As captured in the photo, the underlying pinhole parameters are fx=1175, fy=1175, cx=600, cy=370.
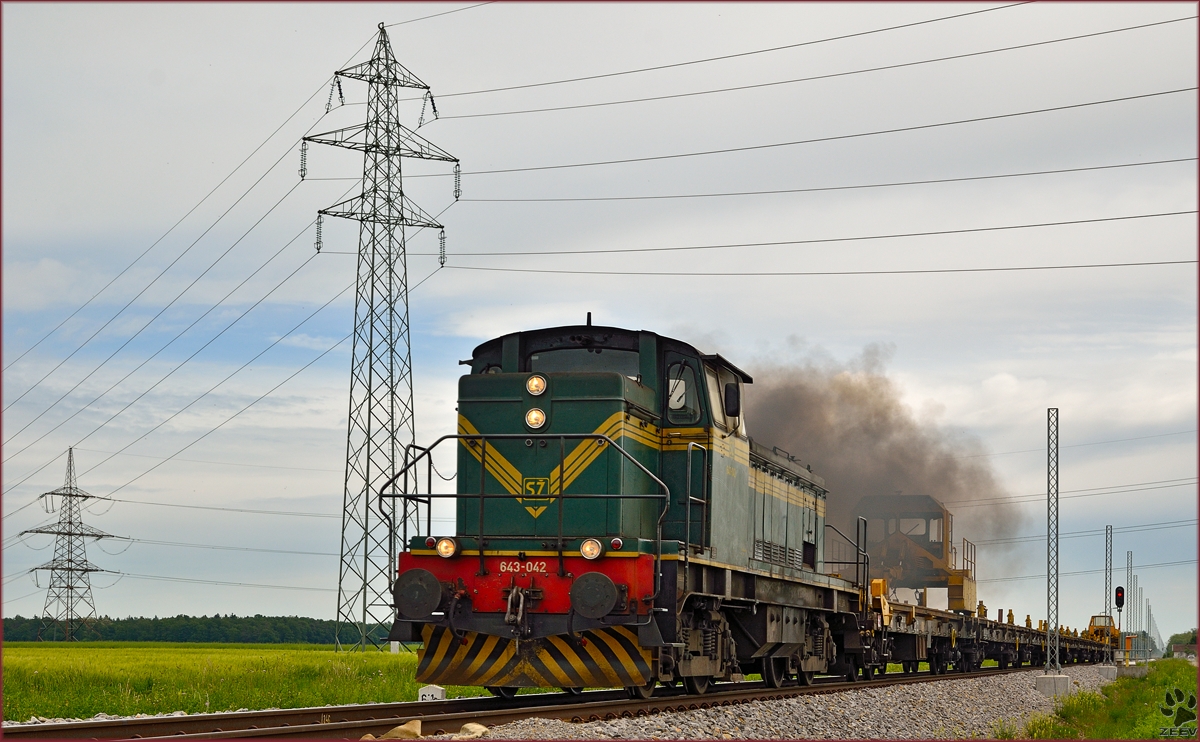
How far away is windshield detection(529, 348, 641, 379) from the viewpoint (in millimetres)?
12734

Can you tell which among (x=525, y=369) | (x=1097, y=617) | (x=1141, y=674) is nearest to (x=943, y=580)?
(x=1141, y=674)

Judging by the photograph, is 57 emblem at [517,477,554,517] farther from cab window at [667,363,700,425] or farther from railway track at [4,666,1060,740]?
railway track at [4,666,1060,740]

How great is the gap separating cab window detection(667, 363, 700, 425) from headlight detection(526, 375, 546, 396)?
1554 millimetres

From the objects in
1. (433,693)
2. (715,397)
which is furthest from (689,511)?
(433,693)

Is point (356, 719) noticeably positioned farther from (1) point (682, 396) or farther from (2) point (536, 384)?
(1) point (682, 396)

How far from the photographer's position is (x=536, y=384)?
12.2 metres

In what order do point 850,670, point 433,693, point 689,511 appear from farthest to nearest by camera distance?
point 850,670
point 433,693
point 689,511

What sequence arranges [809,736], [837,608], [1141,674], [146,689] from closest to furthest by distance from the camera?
[809,736]
[146,689]
[837,608]
[1141,674]

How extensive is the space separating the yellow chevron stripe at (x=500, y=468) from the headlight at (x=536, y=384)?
0.74m

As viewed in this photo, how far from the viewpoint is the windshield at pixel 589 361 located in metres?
12.7

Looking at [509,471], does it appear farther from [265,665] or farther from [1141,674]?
[1141,674]

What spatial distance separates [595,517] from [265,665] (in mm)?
8144

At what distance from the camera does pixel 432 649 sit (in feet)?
39.0

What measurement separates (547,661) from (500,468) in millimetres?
2051
